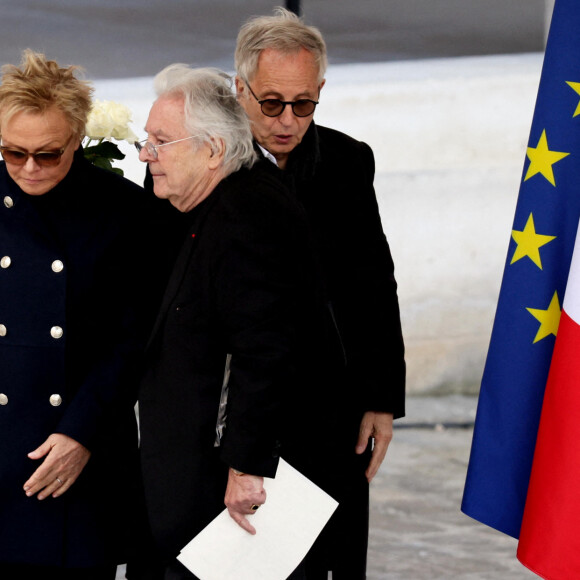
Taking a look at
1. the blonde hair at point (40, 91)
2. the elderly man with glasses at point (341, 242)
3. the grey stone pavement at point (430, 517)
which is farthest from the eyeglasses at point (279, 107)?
the grey stone pavement at point (430, 517)

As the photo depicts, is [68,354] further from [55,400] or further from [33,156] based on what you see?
[33,156]

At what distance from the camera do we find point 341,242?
2.25 metres

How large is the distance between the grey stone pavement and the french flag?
63.6 inches

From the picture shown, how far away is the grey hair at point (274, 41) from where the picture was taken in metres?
2.19

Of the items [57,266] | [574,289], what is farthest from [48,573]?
[574,289]

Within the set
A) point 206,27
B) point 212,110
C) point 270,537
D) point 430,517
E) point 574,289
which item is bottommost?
point 430,517

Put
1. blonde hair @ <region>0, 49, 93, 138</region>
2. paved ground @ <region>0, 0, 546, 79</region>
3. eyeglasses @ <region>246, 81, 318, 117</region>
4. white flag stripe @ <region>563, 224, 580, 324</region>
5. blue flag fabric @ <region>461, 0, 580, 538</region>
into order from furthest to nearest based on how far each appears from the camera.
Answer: paved ground @ <region>0, 0, 546, 79</region>, eyeglasses @ <region>246, 81, 318, 117</region>, blue flag fabric @ <region>461, 0, 580, 538</region>, white flag stripe @ <region>563, 224, 580, 324</region>, blonde hair @ <region>0, 49, 93, 138</region>

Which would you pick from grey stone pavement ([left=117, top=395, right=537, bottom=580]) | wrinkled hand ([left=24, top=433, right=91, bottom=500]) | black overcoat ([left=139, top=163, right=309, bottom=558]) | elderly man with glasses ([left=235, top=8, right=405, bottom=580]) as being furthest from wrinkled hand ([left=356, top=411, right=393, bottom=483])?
grey stone pavement ([left=117, top=395, right=537, bottom=580])

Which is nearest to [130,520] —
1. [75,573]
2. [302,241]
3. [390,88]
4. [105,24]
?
[75,573]

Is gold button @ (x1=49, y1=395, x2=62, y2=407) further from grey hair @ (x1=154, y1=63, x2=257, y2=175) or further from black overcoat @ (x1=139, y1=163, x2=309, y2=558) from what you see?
grey hair @ (x1=154, y1=63, x2=257, y2=175)

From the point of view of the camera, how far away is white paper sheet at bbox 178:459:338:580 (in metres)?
1.75

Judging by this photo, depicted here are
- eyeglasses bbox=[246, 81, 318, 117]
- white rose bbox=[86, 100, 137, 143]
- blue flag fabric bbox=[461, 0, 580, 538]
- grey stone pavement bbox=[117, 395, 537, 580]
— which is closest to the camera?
blue flag fabric bbox=[461, 0, 580, 538]

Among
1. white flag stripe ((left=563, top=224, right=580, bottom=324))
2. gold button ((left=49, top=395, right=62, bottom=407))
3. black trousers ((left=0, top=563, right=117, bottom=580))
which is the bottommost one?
black trousers ((left=0, top=563, right=117, bottom=580))

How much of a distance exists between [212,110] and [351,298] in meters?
0.63
